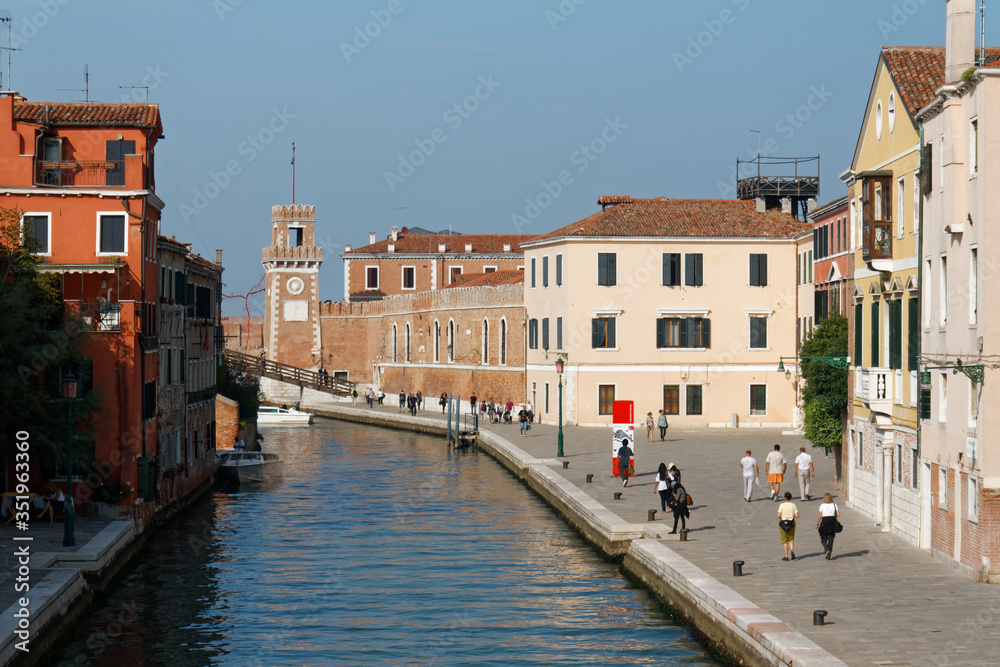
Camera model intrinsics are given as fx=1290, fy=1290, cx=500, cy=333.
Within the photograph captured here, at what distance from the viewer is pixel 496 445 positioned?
48.5 meters

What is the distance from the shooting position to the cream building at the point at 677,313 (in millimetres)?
53188

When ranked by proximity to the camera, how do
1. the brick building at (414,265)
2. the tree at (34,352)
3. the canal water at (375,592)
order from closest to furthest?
1. the canal water at (375,592)
2. the tree at (34,352)
3. the brick building at (414,265)

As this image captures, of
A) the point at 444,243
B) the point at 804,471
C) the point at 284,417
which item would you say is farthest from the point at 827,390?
the point at 444,243

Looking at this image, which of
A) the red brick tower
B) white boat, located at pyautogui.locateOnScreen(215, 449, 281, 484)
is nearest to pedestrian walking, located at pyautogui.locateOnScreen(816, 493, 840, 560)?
white boat, located at pyautogui.locateOnScreen(215, 449, 281, 484)

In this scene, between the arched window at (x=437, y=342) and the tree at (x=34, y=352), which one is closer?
the tree at (x=34, y=352)

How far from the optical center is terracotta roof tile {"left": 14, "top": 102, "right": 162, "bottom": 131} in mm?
28938

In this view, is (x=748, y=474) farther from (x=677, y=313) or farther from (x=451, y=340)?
(x=451, y=340)

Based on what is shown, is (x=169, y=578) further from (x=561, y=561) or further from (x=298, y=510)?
(x=298, y=510)

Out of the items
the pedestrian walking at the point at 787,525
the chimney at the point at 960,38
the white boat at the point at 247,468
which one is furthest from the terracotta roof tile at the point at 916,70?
the white boat at the point at 247,468

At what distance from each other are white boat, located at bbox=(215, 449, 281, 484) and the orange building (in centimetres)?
1188

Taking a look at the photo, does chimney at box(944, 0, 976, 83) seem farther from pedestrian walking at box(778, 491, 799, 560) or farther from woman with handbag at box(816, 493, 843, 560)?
pedestrian walking at box(778, 491, 799, 560)

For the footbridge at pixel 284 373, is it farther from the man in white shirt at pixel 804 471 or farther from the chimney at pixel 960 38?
the chimney at pixel 960 38

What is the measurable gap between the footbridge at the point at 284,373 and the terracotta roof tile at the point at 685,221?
2632 cm

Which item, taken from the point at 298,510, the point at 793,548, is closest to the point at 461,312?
the point at 298,510
